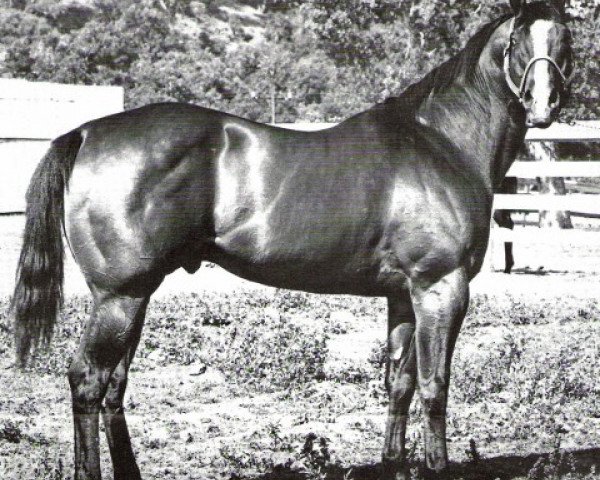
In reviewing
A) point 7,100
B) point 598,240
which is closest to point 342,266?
point 598,240

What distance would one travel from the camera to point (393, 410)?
15.5ft

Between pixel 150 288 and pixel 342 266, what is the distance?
35.3 inches

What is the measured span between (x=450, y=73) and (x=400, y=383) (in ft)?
5.20

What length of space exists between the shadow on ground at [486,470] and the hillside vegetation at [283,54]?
369cm

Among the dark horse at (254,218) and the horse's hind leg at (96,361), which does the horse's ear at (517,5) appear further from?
the horse's hind leg at (96,361)

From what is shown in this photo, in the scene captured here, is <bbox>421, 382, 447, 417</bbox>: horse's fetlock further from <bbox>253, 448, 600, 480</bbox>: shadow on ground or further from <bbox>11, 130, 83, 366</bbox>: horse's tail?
<bbox>11, 130, 83, 366</bbox>: horse's tail

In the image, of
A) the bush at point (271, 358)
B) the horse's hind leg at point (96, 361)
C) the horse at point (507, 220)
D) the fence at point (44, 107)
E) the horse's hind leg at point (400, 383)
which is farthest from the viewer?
the fence at point (44, 107)

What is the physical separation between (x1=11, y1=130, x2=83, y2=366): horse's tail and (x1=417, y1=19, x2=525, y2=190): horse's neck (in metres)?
1.77

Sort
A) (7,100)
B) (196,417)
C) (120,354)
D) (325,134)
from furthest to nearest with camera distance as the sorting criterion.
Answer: (7,100) < (196,417) < (325,134) < (120,354)

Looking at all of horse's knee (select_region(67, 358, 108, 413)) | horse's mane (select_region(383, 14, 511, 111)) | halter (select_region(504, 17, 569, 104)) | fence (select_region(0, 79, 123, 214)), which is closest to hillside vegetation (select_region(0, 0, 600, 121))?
horse's mane (select_region(383, 14, 511, 111))

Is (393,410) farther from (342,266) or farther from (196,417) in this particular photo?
(196,417)

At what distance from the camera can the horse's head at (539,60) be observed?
14.3 feet

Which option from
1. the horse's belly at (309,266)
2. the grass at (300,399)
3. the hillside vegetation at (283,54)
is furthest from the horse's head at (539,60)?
the hillside vegetation at (283,54)

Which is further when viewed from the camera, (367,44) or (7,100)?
(367,44)
